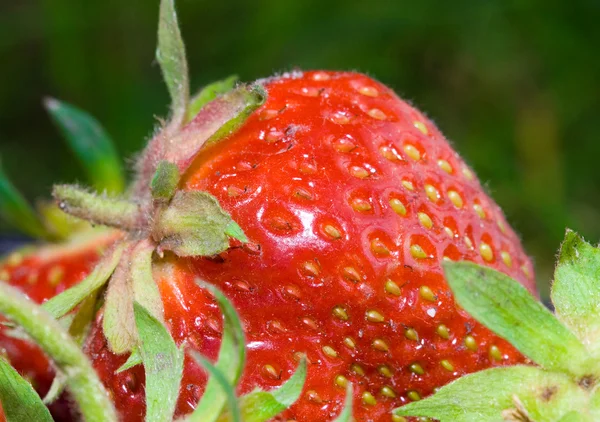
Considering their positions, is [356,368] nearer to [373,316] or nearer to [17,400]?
[373,316]

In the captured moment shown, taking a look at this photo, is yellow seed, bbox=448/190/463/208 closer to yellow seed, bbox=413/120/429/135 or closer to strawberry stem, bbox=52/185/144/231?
yellow seed, bbox=413/120/429/135

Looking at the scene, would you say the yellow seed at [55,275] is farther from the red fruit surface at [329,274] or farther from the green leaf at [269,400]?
the green leaf at [269,400]

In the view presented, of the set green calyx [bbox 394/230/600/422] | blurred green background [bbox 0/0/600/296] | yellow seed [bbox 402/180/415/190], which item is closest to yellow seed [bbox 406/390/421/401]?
green calyx [bbox 394/230/600/422]

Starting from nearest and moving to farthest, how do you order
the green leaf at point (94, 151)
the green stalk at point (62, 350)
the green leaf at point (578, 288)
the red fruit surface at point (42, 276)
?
the green stalk at point (62, 350)
the green leaf at point (578, 288)
the red fruit surface at point (42, 276)
the green leaf at point (94, 151)

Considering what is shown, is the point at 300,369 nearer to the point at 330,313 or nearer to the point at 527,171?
the point at 330,313

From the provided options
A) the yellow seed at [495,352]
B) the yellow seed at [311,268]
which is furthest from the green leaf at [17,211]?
the yellow seed at [495,352]

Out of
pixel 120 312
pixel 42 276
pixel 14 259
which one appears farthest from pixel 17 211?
pixel 120 312

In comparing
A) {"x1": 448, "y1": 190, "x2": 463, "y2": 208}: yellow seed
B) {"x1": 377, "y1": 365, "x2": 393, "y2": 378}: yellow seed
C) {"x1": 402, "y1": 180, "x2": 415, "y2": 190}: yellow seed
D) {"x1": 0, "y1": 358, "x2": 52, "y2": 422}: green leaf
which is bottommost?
{"x1": 0, "y1": 358, "x2": 52, "y2": 422}: green leaf
